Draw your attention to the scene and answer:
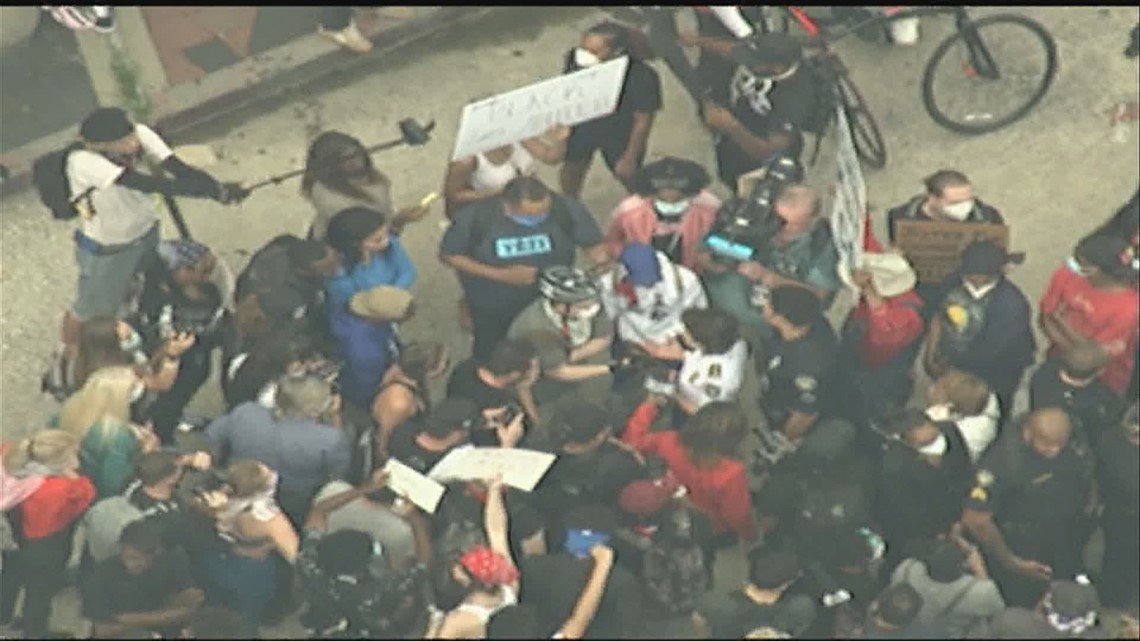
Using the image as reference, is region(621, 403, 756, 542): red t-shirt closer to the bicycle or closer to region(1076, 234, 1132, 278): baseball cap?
region(1076, 234, 1132, 278): baseball cap

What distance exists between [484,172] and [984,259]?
8.37 feet

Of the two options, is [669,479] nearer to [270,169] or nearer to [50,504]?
[50,504]

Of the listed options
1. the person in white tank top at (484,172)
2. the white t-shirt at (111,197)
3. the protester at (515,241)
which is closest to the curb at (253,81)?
the white t-shirt at (111,197)

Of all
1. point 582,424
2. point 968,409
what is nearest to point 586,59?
point 582,424

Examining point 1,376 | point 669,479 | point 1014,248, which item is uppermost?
point 669,479

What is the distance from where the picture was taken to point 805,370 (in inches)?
351

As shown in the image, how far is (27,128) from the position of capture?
12312mm

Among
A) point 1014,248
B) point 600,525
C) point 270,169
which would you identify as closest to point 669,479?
point 600,525

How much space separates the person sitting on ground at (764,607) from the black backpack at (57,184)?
390 cm

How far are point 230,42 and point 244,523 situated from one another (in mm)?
5269

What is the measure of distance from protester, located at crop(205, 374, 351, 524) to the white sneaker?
4339mm

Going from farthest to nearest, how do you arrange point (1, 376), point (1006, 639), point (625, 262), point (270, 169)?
1. point (270, 169)
2. point (1, 376)
3. point (625, 262)
4. point (1006, 639)

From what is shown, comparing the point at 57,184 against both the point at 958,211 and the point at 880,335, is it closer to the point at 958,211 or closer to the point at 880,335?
the point at 880,335

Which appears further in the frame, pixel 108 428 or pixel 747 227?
pixel 747 227
